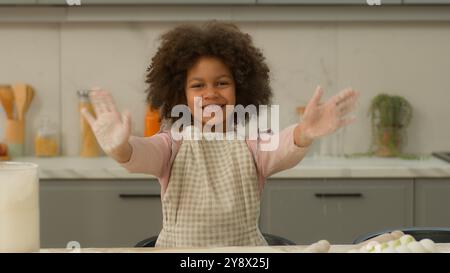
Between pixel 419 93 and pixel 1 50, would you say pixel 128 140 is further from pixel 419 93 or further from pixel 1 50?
pixel 419 93

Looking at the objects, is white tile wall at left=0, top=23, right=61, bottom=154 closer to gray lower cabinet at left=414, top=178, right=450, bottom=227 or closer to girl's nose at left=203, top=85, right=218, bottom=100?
girl's nose at left=203, top=85, right=218, bottom=100

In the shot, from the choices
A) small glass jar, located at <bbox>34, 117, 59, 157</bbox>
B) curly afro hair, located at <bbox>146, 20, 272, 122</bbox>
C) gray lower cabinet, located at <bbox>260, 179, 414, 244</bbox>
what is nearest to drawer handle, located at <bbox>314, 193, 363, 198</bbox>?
gray lower cabinet, located at <bbox>260, 179, 414, 244</bbox>

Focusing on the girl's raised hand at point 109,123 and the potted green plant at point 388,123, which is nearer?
the girl's raised hand at point 109,123

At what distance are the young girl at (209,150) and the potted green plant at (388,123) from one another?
6cm

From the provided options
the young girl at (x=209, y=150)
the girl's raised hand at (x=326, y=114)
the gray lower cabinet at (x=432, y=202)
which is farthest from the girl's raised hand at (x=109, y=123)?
the gray lower cabinet at (x=432, y=202)

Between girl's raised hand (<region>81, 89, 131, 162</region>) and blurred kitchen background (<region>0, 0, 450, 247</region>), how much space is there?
0.15 feet

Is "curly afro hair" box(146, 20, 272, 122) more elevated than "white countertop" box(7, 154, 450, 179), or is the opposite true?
"curly afro hair" box(146, 20, 272, 122)

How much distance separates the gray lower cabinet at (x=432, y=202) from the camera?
517mm

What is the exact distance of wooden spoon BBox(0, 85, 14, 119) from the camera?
0.48 metres

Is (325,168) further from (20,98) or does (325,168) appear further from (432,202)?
(20,98)

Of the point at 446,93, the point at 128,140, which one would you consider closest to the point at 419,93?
the point at 446,93

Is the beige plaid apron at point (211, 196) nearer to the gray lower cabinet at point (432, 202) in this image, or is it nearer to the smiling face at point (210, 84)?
the smiling face at point (210, 84)

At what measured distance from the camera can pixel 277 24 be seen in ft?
1.64

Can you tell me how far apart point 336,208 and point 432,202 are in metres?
0.08
